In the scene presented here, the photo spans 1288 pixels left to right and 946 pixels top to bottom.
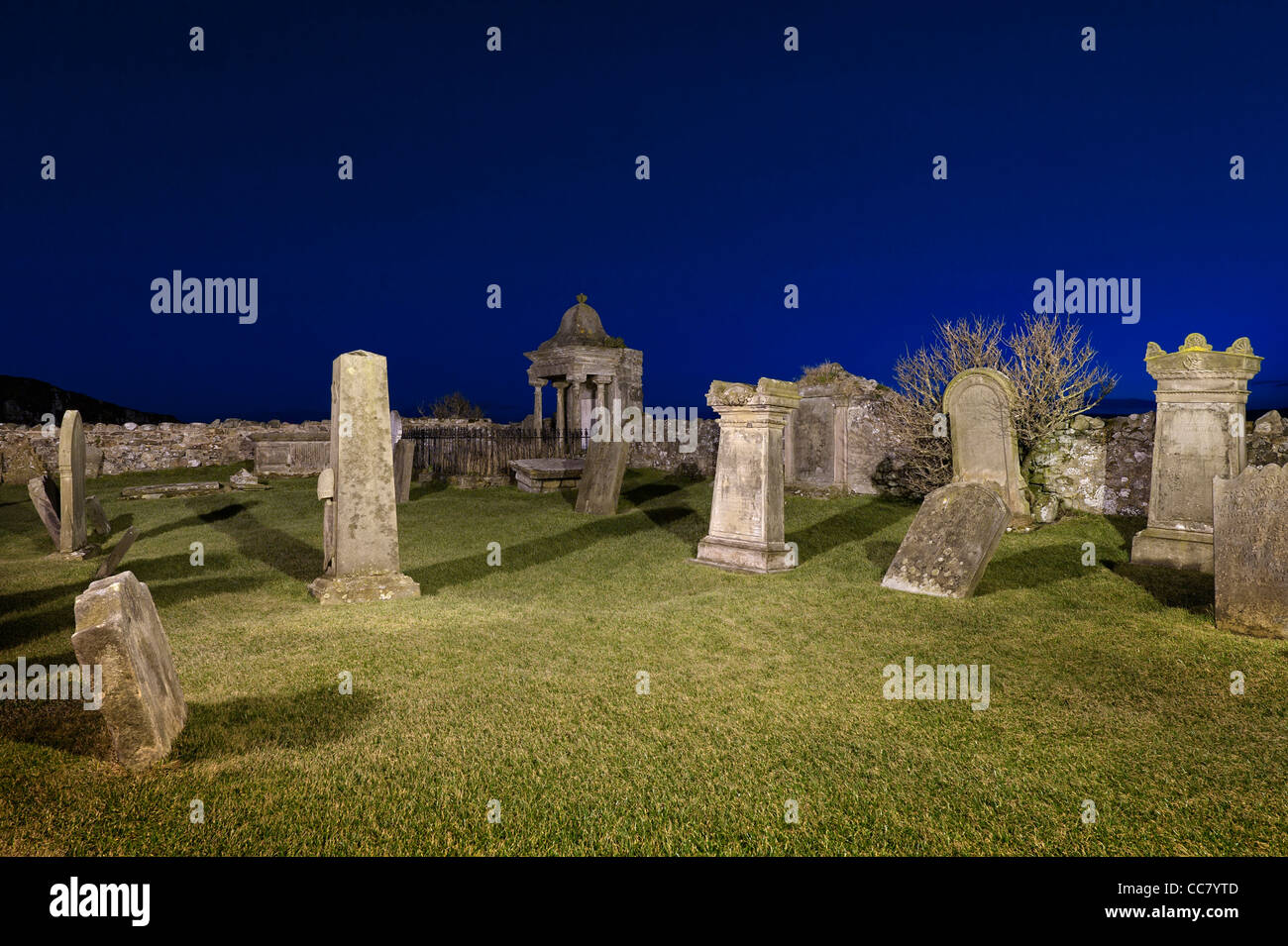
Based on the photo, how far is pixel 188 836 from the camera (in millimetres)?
2668

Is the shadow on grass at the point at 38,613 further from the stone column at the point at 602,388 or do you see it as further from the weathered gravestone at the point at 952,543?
the stone column at the point at 602,388

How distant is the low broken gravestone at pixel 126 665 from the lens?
2979 mm

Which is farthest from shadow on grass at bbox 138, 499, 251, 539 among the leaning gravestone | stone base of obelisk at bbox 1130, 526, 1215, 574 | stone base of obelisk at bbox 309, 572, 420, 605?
stone base of obelisk at bbox 1130, 526, 1215, 574

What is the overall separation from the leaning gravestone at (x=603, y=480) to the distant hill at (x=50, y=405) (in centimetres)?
2051

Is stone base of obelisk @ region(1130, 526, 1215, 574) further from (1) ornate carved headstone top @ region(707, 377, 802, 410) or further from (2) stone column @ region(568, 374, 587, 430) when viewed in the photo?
(2) stone column @ region(568, 374, 587, 430)

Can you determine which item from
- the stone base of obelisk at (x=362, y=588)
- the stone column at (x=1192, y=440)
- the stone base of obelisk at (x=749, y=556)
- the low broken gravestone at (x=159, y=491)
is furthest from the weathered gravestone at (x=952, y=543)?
the low broken gravestone at (x=159, y=491)

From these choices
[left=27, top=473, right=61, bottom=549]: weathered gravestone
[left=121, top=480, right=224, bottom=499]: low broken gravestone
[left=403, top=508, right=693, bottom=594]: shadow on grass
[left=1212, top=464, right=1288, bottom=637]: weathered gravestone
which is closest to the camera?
[left=1212, top=464, right=1288, bottom=637]: weathered gravestone

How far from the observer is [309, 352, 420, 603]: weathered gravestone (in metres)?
6.28

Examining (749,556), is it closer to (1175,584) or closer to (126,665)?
(1175,584)

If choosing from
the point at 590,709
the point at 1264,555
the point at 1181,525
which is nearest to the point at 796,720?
the point at 590,709

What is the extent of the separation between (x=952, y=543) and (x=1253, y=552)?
2.11 metres

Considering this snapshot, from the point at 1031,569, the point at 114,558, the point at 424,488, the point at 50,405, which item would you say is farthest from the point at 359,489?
the point at 50,405

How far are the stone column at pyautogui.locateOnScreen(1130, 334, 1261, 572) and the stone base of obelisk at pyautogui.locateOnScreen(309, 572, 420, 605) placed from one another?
297 inches

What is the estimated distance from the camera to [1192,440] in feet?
25.1
